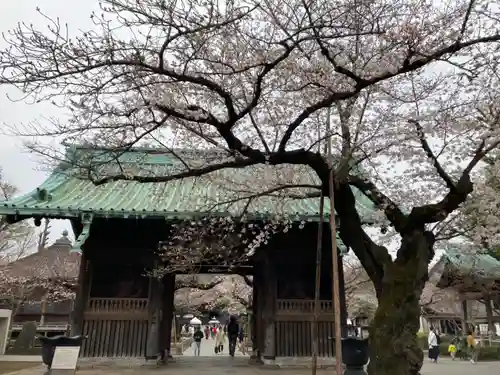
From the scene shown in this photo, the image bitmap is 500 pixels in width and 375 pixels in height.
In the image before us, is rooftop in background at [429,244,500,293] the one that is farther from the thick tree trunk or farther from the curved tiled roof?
the curved tiled roof

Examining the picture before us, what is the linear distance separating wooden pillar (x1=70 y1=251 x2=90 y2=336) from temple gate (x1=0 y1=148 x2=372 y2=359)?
0.02 meters

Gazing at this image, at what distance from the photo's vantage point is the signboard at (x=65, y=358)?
357 inches

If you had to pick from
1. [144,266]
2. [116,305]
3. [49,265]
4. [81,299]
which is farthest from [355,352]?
[49,265]

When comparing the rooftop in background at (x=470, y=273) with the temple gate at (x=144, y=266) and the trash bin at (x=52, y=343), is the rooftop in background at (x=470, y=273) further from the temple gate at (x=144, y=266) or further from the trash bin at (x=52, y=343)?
the trash bin at (x=52, y=343)

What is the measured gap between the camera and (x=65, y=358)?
9.15 m

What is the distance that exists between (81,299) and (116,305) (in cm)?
92

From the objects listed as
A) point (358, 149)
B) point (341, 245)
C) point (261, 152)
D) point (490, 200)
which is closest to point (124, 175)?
point (261, 152)

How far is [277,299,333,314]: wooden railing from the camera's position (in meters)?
12.0

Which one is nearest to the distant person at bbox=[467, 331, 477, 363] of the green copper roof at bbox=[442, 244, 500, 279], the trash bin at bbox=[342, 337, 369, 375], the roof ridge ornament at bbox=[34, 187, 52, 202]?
the green copper roof at bbox=[442, 244, 500, 279]

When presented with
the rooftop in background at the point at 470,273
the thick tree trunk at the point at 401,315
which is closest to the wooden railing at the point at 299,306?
the thick tree trunk at the point at 401,315

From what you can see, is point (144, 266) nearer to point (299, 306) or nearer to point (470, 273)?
point (299, 306)

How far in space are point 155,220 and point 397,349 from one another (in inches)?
294

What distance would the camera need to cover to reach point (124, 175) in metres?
7.32

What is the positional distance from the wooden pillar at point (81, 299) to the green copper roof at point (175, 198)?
1.65m
